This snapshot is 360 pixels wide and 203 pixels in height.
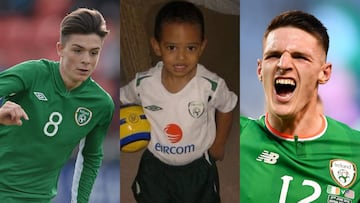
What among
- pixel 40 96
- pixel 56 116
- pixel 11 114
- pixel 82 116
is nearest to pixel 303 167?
pixel 82 116

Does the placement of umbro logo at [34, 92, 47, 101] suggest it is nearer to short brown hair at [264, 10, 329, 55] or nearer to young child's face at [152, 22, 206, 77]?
young child's face at [152, 22, 206, 77]

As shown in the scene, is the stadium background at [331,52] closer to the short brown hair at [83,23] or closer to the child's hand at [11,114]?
the short brown hair at [83,23]

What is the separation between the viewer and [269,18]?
144 inches

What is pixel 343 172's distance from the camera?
3543 millimetres

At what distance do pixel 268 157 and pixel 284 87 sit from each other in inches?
16.6

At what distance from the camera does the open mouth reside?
3504 millimetres

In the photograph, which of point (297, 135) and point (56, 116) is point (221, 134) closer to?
point (297, 135)

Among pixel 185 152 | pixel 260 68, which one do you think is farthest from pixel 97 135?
pixel 260 68

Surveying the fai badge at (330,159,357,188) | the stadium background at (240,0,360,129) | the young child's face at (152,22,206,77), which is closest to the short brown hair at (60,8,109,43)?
the young child's face at (152,22,206,77)

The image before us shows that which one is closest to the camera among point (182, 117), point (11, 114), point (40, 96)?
point (11, 114)

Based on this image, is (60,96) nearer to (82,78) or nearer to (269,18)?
(82,78)

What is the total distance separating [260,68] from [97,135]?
3.45 ft

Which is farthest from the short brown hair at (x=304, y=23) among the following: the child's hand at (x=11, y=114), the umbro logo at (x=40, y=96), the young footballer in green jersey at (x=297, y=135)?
the child's hand at (x=11, y=114)

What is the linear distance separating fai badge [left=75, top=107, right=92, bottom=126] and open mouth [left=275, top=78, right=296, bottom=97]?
3.66 ft
